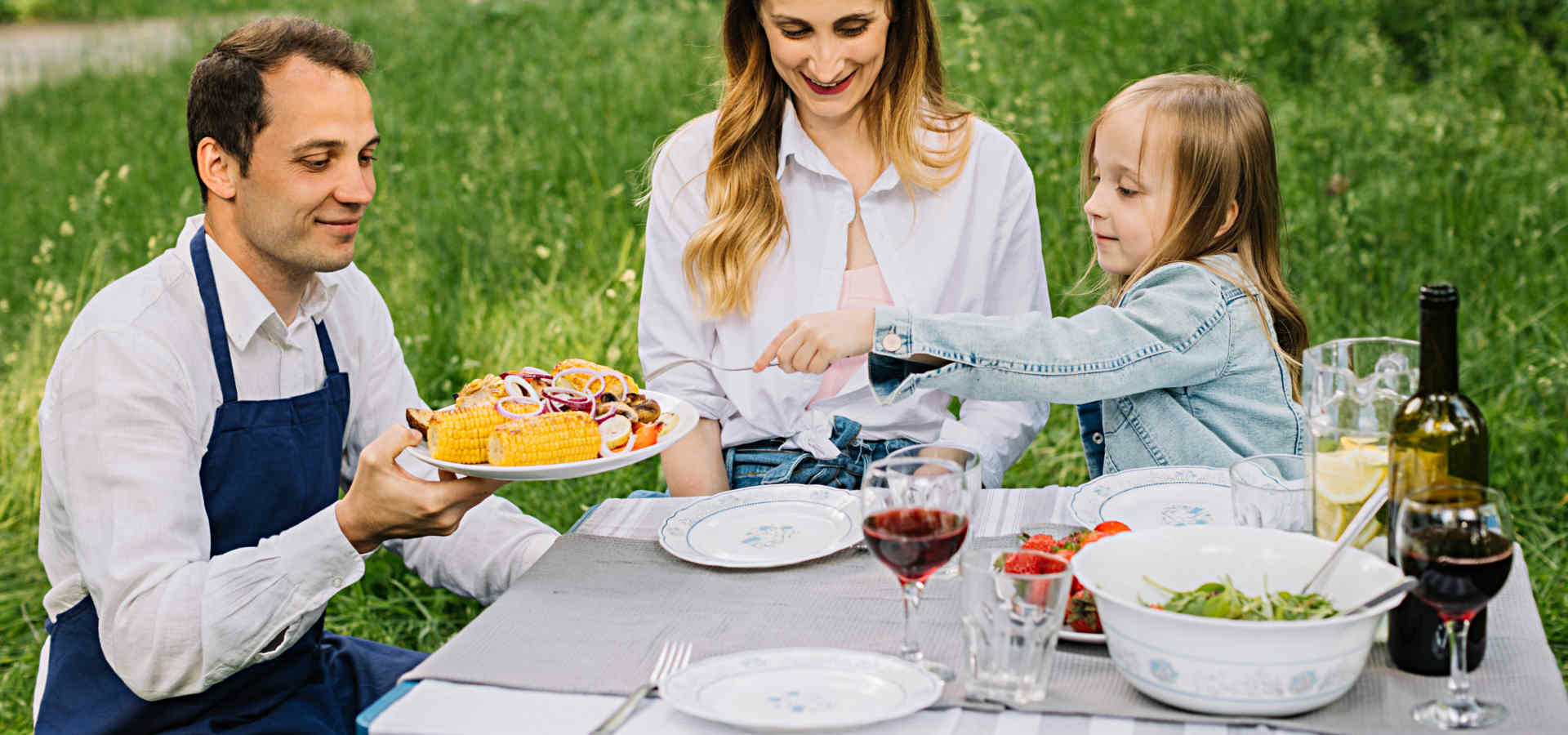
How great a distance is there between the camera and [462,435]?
2033mm

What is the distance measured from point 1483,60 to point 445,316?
4.69 meters

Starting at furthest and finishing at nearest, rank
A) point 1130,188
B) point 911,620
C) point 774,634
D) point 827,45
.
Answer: point 827,45 < point 1130,188 < point 774,634 < point 911,620

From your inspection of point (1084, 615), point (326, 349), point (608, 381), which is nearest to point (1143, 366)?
point (1084, 615)

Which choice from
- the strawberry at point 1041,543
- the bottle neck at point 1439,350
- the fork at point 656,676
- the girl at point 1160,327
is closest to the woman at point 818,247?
the girl at point 1160,327

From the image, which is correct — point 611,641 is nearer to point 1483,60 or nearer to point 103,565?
point 103,565

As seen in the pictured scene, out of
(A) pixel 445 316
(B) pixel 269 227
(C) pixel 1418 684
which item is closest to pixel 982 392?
(C) pixel 1418 684

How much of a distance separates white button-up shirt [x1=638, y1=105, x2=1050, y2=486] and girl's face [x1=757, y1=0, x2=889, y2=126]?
0.16 metres

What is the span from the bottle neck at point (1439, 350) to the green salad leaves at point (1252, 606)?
271 mm

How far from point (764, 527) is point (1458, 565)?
102 centimetres

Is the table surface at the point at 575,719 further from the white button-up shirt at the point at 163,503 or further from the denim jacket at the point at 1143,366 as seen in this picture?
the denim jacket at the point at 1143,366

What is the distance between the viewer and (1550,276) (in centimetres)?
464

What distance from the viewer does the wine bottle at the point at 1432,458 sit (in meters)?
1.60

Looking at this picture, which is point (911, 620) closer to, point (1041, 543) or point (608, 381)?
point (1041, 543)

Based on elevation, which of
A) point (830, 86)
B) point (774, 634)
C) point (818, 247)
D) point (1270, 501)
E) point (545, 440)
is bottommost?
point (774, 634)
